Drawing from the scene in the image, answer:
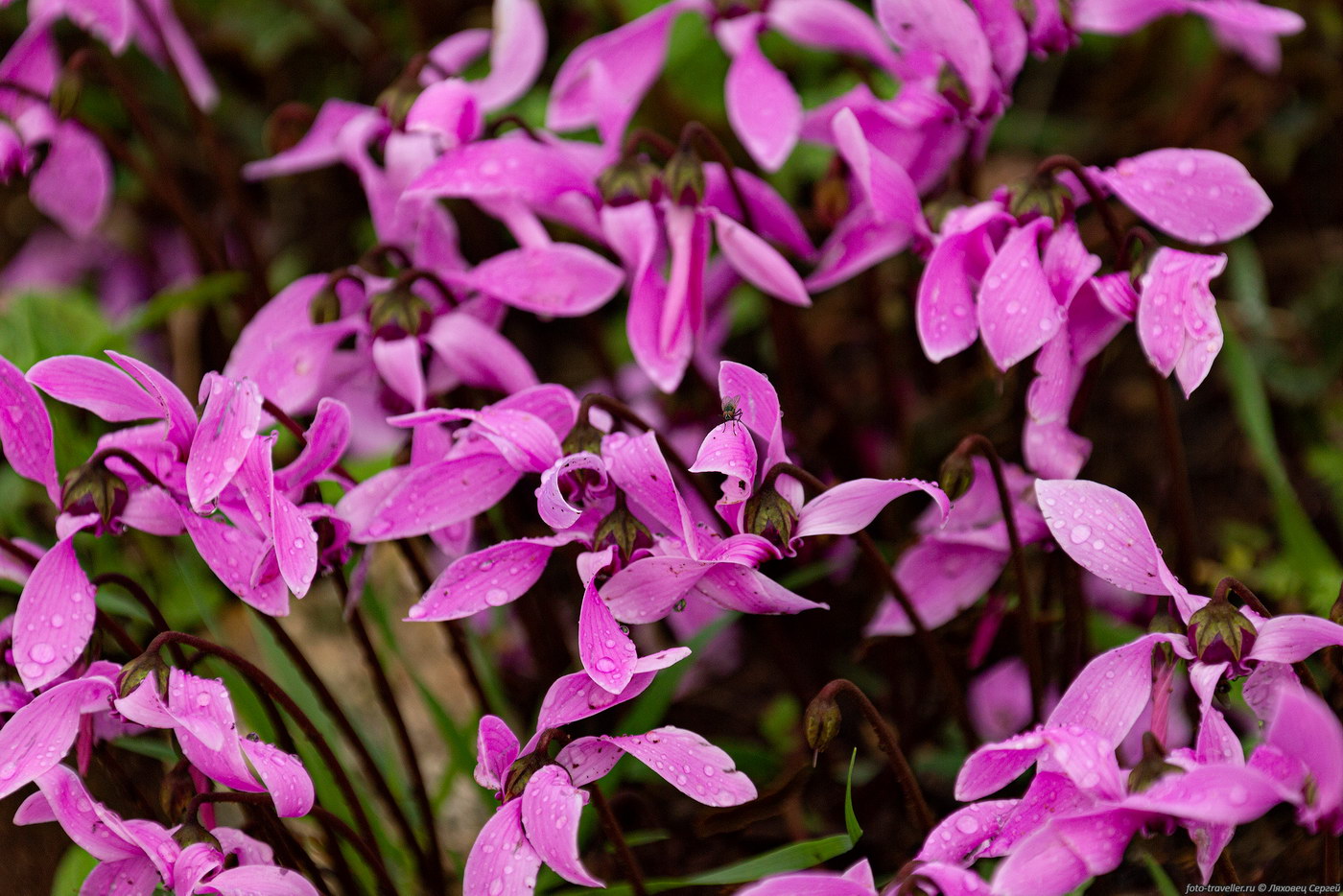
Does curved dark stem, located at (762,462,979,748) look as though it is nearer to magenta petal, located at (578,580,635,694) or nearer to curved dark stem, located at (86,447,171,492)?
magenta petal, located at (578,580,635,694)

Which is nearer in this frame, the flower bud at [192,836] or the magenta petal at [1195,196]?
the flower bud at [192,836]

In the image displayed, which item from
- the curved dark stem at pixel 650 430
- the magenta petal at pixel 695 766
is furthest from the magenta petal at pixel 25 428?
the magenta petal at pixel 695 766

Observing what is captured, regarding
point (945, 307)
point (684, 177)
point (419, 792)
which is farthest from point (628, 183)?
point (419, 792)

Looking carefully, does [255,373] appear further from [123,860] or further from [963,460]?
[963,460]

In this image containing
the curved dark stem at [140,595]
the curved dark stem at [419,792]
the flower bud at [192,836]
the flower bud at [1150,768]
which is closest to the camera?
the flower bud at [1150,768]

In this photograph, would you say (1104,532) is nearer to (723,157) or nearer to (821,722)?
(821,722)

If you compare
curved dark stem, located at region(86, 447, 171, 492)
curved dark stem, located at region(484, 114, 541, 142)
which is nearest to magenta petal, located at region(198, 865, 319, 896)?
curved dark stem, located at region(86, 447, 171, 492)

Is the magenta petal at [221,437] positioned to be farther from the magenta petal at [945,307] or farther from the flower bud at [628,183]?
the magenta petal at [945,307]

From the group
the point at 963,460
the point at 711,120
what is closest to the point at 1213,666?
the point at 963,460
